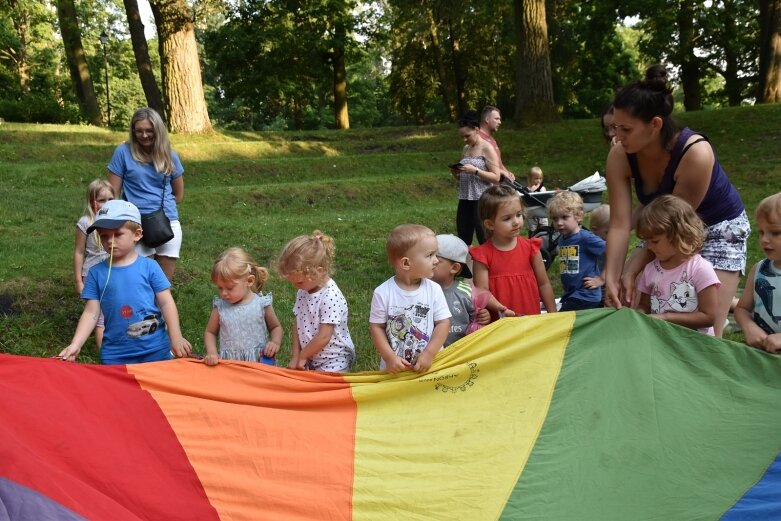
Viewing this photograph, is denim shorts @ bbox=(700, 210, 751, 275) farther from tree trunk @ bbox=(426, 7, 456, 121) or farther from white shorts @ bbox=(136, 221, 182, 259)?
tree trunk @ bbox=(426, 7, 456, 121)

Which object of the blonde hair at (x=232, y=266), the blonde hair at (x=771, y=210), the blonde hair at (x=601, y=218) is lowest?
the blonde hair at (x=601, y=218)

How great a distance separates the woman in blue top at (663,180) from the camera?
3.84 metres

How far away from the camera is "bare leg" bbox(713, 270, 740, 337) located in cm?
392

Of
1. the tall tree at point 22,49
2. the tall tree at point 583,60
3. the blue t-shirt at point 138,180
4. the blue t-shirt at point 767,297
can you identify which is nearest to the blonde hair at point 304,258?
the blue t-shirt at point 138,180

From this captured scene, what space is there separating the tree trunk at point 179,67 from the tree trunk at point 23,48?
14.6m

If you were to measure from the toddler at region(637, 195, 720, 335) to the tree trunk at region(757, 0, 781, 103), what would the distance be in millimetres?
16706

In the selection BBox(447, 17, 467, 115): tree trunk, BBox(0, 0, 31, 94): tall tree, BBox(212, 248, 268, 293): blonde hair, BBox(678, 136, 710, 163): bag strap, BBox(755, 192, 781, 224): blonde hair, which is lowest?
BBox(212, 248, 268, 293): blonde hair

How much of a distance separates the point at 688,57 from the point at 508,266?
2312 cm

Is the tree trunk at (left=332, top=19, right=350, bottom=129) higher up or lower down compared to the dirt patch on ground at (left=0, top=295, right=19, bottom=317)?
higher up

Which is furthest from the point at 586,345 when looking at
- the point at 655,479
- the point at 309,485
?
the point at 309,485

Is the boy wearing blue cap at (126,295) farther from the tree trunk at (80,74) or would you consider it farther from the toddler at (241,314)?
the tree trunk at (80,74)

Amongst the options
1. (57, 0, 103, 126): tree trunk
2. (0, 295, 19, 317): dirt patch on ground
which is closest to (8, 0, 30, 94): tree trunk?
(57, 0, 103, 126): tree trunk

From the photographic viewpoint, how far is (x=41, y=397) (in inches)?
129

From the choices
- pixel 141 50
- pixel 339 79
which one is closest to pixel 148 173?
pixel 141 50
